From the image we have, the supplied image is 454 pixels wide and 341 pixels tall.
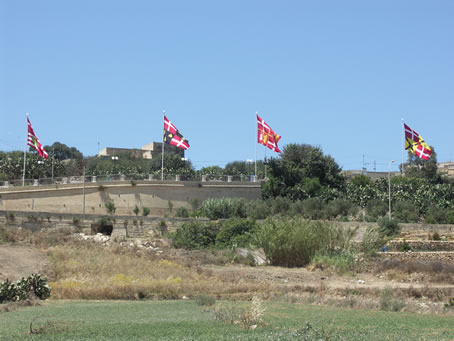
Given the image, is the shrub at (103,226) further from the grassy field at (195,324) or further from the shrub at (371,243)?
the grassy field at (195,324)

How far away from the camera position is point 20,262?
2820 centimetres

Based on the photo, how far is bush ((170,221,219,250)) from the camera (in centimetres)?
4297

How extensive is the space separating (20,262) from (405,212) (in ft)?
118

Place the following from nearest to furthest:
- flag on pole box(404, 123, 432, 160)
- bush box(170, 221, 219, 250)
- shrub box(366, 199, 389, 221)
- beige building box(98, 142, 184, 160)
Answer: bush box(170, 221, 219, 250) < flag on pole box(404, 123, 432, 160) < shrub box(366, 199, 389, 221) < beige building box(98, 142, 184, 160)

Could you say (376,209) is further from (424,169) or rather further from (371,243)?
(424,169)

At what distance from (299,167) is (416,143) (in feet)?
67.5

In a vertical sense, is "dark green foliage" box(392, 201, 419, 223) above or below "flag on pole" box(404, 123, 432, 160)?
below

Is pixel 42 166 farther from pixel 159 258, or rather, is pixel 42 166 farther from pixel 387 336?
pixel 387 336

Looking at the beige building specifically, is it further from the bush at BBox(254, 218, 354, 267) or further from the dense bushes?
the bush at BBox(254, 218, 354, 267)

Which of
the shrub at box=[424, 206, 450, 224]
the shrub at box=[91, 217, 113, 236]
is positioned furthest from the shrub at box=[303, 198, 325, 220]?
the shrub at box=[91, 217, 113, 236]

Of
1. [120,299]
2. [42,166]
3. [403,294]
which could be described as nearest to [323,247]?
[403,294]

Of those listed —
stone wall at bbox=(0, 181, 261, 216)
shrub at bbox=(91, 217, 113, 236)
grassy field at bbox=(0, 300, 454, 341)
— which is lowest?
grassy field at bbox=(0, 300, 454, 341)

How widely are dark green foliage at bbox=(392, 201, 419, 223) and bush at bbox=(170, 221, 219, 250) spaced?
1773 centimetres

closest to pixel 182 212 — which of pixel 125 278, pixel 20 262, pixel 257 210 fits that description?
pixel 257 210
